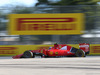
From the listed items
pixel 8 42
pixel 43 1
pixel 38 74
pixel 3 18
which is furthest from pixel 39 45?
pixel 43 1

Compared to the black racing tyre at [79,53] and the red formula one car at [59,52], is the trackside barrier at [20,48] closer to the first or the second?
the red formula one car at [59,52]

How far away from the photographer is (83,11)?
477 inches

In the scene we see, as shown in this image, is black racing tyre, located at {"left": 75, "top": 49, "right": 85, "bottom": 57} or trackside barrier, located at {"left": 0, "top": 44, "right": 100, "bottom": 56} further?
trackside barrier, located at {"left": 0, "top": 44, "right": 100, "bottom": 56}

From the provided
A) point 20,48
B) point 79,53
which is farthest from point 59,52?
point 20,48

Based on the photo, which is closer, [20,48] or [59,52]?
[59,52]

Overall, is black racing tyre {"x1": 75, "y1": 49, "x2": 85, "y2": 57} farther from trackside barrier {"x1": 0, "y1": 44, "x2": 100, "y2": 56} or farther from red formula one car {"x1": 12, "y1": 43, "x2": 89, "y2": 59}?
trackside barrier {"x1": 0, "y1": 44, "x2": 100, "y2": 56}

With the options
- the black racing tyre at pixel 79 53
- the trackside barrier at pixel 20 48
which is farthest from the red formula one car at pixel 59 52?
the trackside barrier at pixel 20 48

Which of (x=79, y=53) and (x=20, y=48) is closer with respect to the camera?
(x=79, y=53)

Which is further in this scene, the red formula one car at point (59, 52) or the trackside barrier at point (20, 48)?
the trackside barrier at point (20, 48)

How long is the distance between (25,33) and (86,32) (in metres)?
3.33

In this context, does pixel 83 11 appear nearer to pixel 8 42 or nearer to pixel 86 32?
pixel 86 32

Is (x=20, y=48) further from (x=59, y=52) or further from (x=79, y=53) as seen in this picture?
(x=79, y=53)

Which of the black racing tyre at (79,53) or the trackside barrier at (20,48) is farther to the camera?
the trackside barrier at (20,48)

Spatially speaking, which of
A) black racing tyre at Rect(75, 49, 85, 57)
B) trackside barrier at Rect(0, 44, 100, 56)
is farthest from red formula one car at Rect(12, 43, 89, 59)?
trackside barrier at Rect(0, 44, 100, 56)
